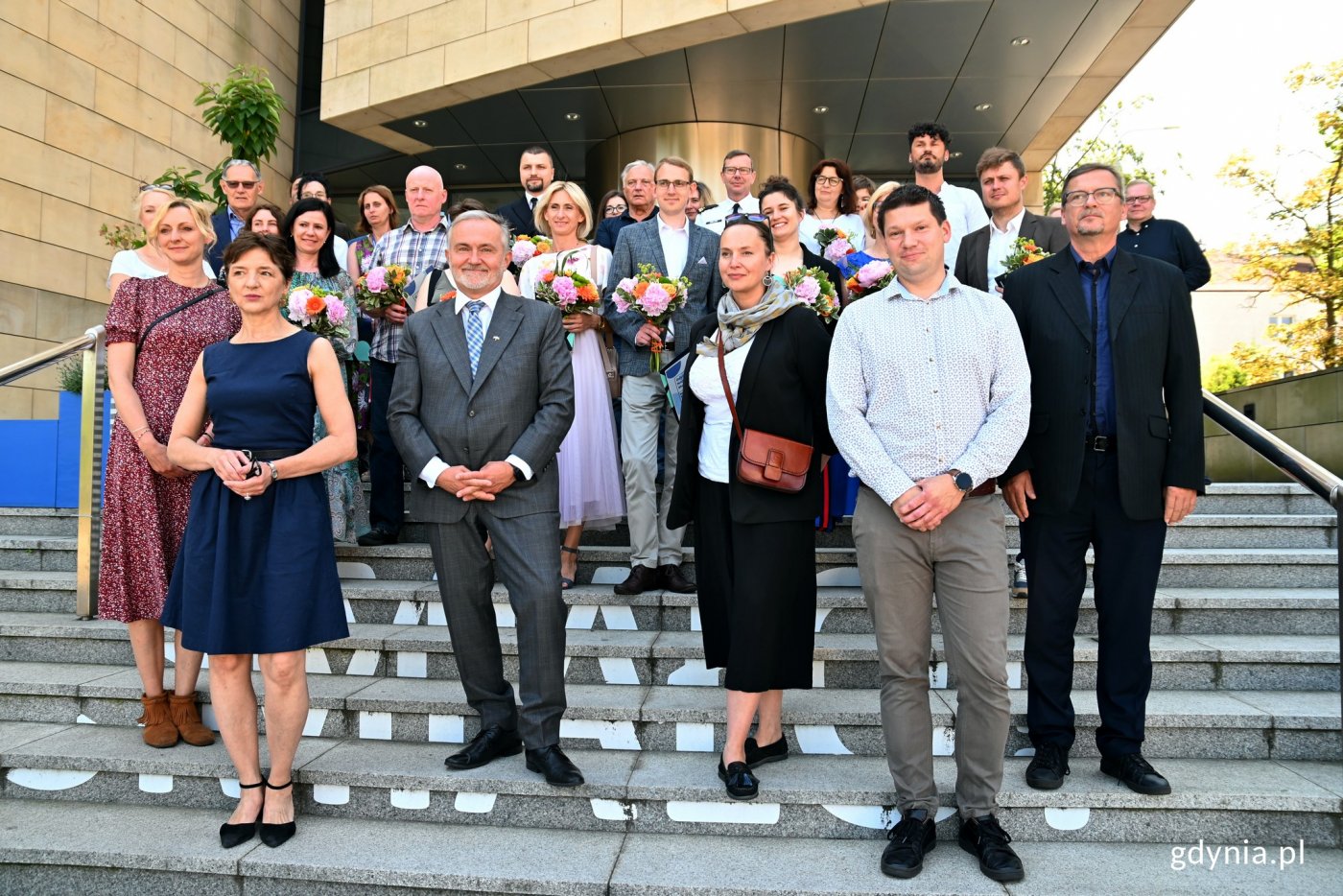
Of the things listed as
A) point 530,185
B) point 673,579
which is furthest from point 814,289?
point 530,185

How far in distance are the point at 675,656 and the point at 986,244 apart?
2768mm

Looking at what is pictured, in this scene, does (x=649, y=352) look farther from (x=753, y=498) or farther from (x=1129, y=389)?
(x=1129, y=389)

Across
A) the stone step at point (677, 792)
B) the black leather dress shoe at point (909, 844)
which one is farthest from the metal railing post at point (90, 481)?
the black leather dress shoe at point (909, 844)

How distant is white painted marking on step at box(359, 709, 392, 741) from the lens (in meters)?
3.87

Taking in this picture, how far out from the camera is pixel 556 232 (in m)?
5.09

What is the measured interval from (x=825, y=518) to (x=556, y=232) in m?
2.32

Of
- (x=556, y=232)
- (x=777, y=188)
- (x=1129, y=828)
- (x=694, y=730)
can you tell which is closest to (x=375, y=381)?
(x=556, y=232)

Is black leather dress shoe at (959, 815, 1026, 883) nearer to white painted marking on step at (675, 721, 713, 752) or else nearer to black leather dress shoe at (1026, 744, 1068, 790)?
black leather dress shoe at (1026, 744, 1068, 790)

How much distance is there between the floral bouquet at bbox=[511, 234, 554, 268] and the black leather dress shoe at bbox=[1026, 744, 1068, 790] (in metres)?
3.55

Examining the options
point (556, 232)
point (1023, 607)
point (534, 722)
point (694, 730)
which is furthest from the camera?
point (556, 232)

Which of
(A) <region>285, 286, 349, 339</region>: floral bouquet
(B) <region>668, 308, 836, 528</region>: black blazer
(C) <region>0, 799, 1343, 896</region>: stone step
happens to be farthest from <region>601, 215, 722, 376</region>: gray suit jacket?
(C) <region>0, 799, 1343, 896</region>: stone step

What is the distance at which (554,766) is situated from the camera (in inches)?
130

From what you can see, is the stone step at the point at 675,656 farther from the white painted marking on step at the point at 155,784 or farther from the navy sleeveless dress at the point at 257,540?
the navy sleeveless dress at the point at 257,540

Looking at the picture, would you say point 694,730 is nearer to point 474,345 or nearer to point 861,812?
point 861,812
